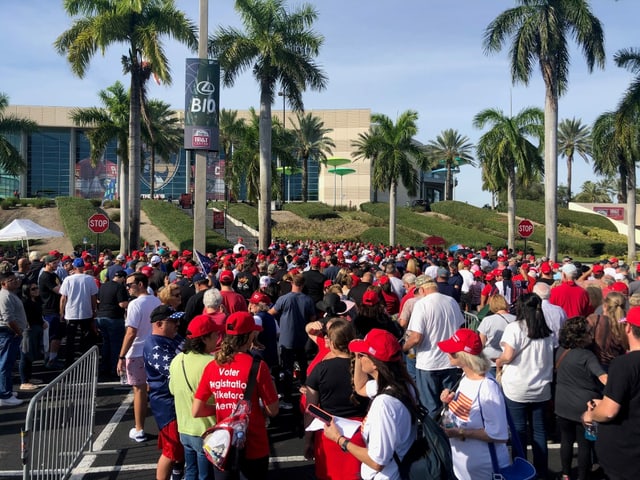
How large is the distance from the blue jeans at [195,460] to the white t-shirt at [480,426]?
1.78 m

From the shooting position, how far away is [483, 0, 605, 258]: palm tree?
2333 cm

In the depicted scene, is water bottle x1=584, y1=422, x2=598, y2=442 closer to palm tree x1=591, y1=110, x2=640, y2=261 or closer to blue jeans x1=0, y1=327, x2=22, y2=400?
blue jeans x1=0, y1=327, x2=22, y2=400

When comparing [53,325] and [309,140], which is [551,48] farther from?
[309,140]

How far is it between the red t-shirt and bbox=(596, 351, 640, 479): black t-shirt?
2261mm

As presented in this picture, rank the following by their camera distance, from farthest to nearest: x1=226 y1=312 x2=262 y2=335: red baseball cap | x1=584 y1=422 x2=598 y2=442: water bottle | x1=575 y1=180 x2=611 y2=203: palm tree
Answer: x1=575 y1=180 x2=611 y2=203: palm tree
x1=584 y1=422 x2=598 y2=442: water bottle
x1=226 y1=312 x2=262 y2=335: red baseball cap

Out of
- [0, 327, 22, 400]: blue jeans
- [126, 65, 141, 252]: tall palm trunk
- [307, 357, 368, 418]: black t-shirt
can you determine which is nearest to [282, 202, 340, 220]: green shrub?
[126, 65, 141, 252]: tall palm trunk

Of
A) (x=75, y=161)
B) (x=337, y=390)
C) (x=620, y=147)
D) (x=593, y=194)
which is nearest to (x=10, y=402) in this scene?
(x=337, y=390)

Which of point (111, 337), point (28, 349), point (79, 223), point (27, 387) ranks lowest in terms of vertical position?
point (27, 387)

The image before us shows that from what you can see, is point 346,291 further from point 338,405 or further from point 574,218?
point 574,218

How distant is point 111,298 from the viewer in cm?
905

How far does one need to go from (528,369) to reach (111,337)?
265 inches

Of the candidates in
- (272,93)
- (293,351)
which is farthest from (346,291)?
(272,93)

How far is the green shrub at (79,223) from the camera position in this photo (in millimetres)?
32938

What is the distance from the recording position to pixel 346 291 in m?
9.27
